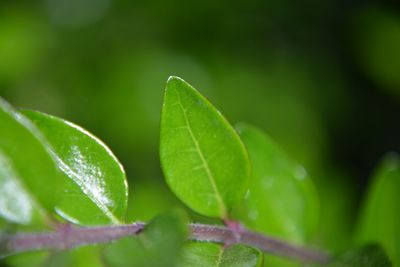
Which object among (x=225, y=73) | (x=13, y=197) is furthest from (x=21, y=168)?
(x=225, y=73)

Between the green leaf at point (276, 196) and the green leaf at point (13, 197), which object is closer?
the green leaf at point (13, 197)

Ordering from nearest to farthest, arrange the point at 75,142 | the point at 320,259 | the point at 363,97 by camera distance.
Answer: the point at 75,142 → the point at 320,259 → the point at 363,97

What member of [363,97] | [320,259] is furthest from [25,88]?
[320,259]

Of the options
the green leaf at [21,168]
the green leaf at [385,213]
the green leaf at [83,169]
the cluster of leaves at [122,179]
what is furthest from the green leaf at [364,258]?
the green leaf at [21,168]

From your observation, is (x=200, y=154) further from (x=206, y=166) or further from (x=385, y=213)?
(x=385, y=213)

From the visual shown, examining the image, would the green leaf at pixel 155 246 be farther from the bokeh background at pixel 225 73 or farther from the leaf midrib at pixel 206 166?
the bokeh background at pixel 225 73

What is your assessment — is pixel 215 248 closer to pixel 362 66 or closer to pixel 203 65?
pixel 203 65
